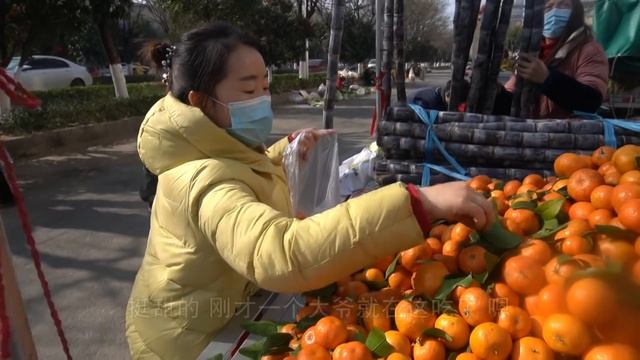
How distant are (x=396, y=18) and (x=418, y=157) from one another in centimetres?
100

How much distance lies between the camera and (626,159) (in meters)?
1.70

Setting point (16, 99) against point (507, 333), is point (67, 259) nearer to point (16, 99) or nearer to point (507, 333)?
point (16, 99)

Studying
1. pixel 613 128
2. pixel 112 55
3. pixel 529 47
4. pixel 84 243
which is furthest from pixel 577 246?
pixel 112 55

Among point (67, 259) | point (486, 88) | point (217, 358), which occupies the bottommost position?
point (67, 259)

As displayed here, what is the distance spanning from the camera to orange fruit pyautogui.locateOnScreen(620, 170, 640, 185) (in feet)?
5.07

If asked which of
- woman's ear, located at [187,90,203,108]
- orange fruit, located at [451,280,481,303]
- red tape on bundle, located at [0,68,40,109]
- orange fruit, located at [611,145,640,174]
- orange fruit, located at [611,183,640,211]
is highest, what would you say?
red tape on bundle, located at [0,68,40,109]

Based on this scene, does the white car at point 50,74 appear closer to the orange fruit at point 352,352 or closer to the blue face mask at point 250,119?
the blue face mask at point 250,119

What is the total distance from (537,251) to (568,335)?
25cm

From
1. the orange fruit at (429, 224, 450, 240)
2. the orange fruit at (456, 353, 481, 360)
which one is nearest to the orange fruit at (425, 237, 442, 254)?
the orange fruit at (429, 224, 450, 240)

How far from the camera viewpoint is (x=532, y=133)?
2.23 meters

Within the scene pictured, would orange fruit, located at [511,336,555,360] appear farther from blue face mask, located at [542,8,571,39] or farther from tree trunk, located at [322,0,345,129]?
blue face mask, located at [542,8,571,39]

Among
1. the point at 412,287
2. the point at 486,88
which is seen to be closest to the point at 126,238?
the point at 486,88

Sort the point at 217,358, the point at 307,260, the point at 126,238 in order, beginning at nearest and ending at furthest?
the point at 307,260, the point at 217,358, the point at 126,238

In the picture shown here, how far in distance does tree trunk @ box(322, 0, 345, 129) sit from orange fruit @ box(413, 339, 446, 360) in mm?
1874
